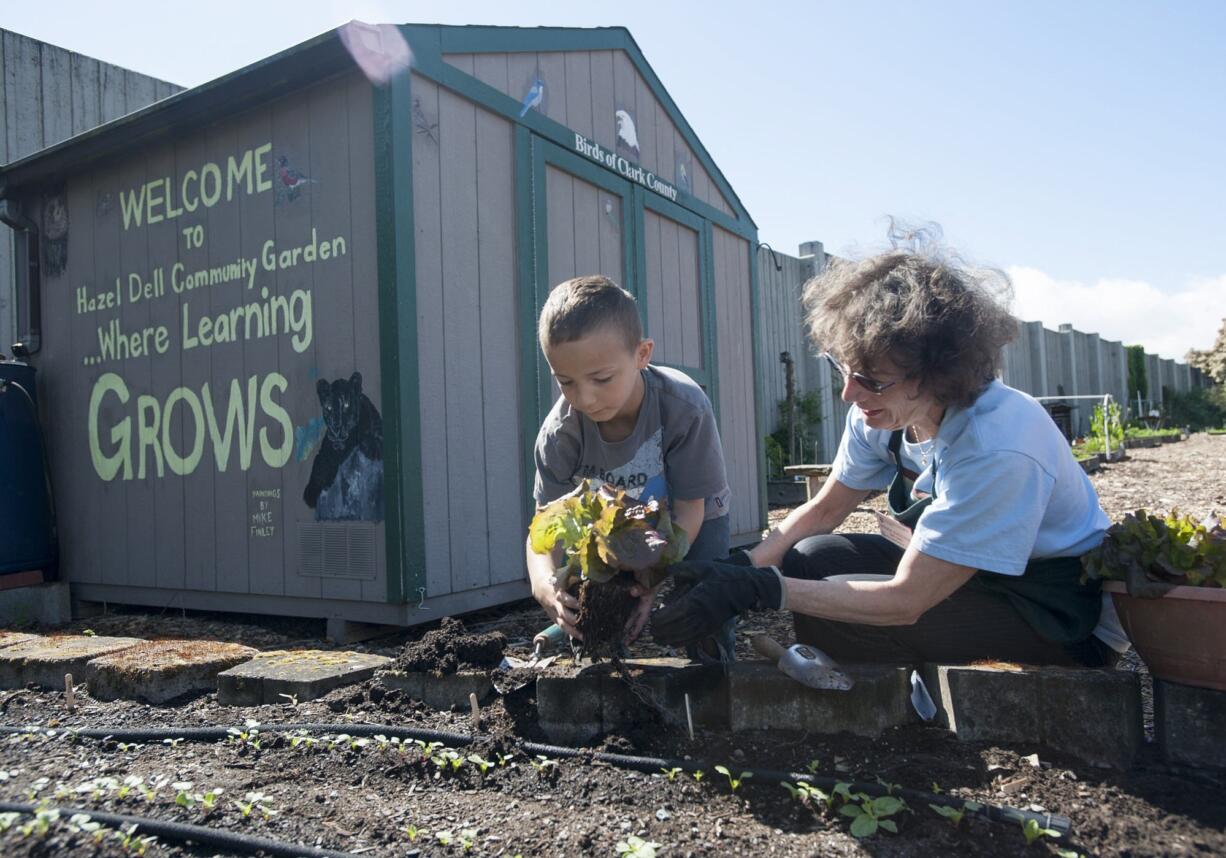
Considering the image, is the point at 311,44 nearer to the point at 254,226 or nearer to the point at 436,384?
the point at 254,226

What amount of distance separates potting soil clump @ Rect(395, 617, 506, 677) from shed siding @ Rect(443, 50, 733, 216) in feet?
9.60

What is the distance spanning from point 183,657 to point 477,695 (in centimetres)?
138

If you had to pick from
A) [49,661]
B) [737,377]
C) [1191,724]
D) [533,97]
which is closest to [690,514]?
[1191,724]

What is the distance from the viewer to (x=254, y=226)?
4.55 meters

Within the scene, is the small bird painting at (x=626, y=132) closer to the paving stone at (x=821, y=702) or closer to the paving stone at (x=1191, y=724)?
the paving stone at (x=821, y=702)

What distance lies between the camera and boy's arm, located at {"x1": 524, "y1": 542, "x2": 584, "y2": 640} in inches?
93.4

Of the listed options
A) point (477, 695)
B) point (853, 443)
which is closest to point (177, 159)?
point (477, 695)

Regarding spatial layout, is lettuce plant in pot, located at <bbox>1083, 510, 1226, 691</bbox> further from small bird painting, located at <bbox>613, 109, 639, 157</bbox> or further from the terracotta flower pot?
small bird painting, located at <bbox>613, 109, 639, 157</bbox>

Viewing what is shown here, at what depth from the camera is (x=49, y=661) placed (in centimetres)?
346

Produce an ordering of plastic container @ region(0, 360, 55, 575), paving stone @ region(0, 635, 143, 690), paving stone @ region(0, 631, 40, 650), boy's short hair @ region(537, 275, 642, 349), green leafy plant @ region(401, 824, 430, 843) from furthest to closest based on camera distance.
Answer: plastic container @ region(0, 360, 55, 575), paving stone @ region(0, 631, 40, 650), paving stone @ region(0, 635, 143, 690), boy's short hair @ region(537, 275, 642, 349), green leafy plant @ region(401, 824, 430, 843)

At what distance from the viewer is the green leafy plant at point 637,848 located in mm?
1716

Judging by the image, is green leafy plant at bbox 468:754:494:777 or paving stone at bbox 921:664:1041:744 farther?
green leafy plant at bbox 468:754:494:777

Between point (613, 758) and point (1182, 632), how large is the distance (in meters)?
1.43

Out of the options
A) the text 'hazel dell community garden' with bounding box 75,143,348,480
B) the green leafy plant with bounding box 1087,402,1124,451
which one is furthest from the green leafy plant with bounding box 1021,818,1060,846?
the green leafy plant with bounding box 1087,402,1124,451
